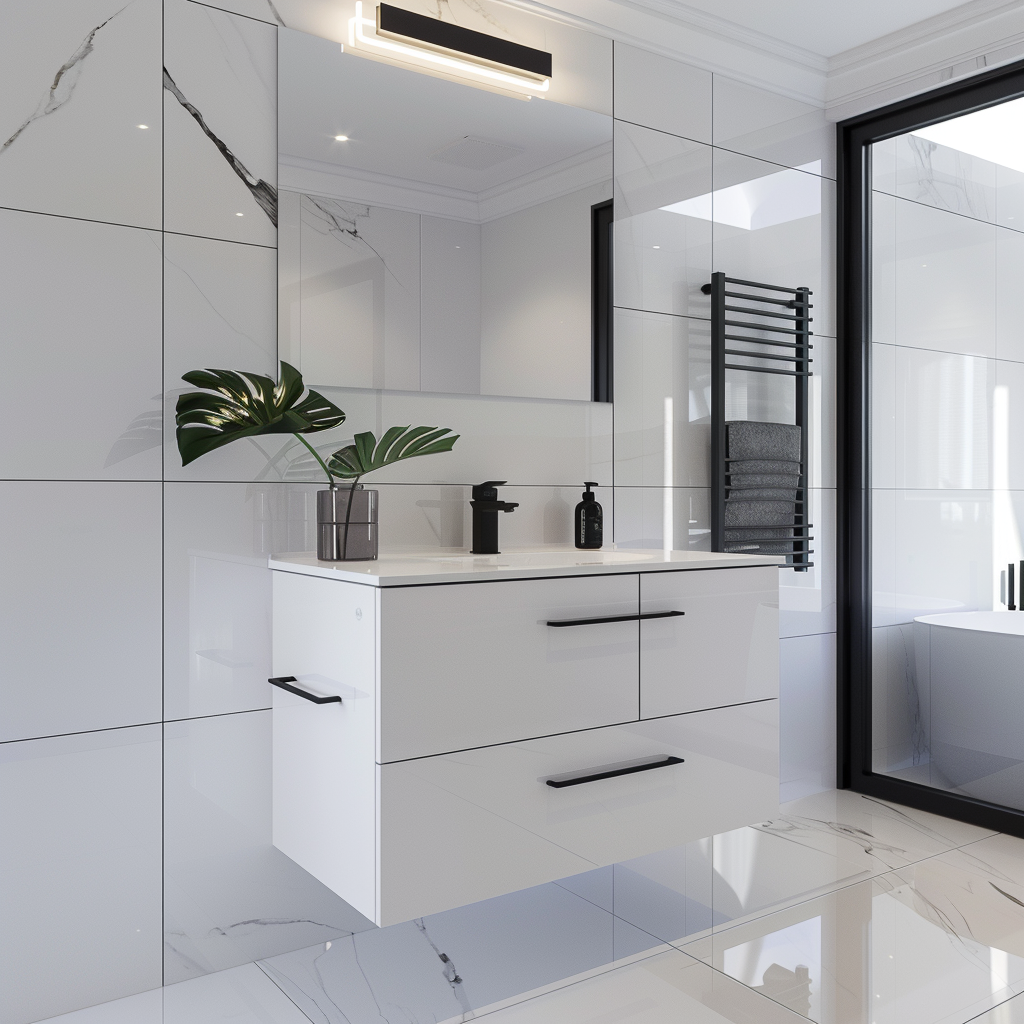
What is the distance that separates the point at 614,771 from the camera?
5.94 feet

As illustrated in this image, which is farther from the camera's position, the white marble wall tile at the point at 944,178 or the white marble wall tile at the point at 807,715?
the white marble wall tile at the point at 807,715

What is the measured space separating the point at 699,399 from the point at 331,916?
1.69 meters

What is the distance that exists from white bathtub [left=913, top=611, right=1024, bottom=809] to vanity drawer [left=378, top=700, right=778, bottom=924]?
3.25 feet

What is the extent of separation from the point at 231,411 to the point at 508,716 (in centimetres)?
78

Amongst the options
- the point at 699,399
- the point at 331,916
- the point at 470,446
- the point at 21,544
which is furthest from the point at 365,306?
the point at 331,916

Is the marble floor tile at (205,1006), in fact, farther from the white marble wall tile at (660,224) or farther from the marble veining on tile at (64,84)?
the white marble wall tile at (660,224)

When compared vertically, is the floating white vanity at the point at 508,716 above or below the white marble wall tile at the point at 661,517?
below

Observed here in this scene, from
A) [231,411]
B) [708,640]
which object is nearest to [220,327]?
[231,411]

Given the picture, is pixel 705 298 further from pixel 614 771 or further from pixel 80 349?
pixel 80 349

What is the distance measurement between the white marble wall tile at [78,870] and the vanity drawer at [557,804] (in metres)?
0.60

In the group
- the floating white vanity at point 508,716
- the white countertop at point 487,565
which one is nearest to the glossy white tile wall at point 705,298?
the white countertop at point 487,565

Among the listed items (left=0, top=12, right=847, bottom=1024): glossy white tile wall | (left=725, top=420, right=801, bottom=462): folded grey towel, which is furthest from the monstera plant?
(left=725, top=420, right=801, bottom=462): folded grey towel

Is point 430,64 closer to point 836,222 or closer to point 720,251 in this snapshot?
point 720,251

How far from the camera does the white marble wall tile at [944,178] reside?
271 centimetres
